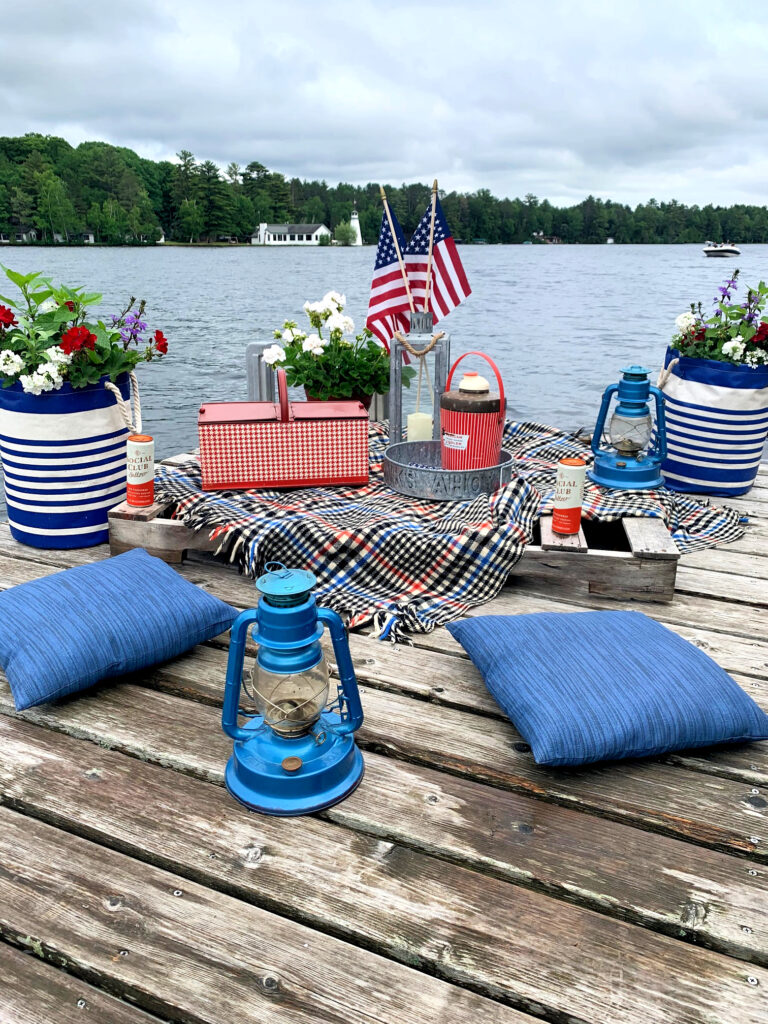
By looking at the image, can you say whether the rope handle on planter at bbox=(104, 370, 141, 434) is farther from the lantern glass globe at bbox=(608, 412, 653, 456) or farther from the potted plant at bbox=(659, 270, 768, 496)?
the potted plant at bbox=(659, 270, 768, 496)

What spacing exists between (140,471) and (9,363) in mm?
631

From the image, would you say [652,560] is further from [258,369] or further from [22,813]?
[258,369]

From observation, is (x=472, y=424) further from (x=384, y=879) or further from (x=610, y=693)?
(x=384, y=879)

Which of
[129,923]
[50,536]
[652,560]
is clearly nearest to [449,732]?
[129,923]

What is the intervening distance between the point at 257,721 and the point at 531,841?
68 centimetres

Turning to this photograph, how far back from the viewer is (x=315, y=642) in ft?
5.88

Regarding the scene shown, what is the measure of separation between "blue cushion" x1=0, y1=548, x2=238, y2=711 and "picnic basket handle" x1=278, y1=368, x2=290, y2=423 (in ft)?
3.77

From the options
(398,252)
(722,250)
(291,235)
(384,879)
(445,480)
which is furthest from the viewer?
(291,235)

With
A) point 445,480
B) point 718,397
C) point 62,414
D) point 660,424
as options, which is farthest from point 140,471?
point 718,397

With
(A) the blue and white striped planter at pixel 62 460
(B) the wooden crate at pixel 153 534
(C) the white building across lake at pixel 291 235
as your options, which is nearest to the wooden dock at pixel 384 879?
(B) the wooden crate at pixel 153 534

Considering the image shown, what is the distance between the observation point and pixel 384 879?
5.50ft

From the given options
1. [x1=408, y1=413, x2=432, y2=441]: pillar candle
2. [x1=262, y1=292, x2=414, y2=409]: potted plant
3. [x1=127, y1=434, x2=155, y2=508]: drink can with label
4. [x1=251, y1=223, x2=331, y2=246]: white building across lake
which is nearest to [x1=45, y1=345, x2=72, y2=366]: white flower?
[x1=127, y1=434, x2=155, y2=508]: drink can with label

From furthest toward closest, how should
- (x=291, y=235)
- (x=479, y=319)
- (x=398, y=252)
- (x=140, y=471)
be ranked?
(x=291, y=235), (x=479, y=319), (x=398, y=252), (x=140, y=471)

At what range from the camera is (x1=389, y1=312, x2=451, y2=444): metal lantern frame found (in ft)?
13.1
